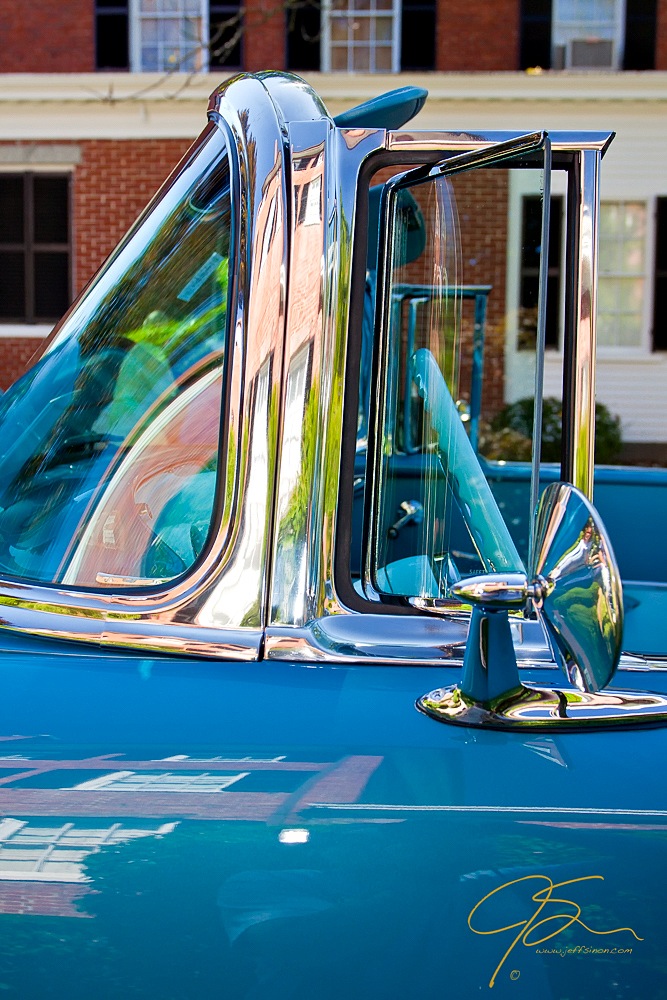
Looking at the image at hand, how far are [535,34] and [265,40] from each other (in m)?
3.61

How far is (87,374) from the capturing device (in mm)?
1424

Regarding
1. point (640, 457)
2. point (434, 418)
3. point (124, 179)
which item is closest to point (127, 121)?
point (124, 179)

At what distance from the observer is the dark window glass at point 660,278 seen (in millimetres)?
14117

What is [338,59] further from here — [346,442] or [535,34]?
[346,442]

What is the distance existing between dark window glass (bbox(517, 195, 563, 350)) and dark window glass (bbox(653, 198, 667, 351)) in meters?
13.4

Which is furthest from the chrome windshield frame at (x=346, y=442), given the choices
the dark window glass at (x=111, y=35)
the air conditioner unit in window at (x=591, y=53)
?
the dark window glass at (x=111, y=35)

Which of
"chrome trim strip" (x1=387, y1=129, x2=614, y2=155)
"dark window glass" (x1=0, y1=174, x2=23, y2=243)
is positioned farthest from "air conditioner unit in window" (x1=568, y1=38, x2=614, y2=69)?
"chrome trim strip" (x1=387, y1=129, x2=614, y2=155)

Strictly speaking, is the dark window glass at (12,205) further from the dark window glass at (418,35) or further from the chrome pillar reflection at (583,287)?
the chrome pillar reflection at (583,287)

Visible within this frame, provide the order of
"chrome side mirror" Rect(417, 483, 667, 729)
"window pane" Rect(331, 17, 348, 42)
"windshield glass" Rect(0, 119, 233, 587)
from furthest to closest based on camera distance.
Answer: "window pane" Rect(331, 17, 348, 42) < "windshield glass" Rect(0, 119, 233, 587) < "chrome side mirror" Rect(417, 483, 667, 729)

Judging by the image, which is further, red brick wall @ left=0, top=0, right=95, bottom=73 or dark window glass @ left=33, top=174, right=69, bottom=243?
dark window glass @ left=33, top=174, right=69, bottom=243

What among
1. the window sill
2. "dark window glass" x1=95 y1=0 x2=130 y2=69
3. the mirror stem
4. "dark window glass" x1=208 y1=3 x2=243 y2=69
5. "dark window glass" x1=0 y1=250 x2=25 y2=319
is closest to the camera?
the mirror stem

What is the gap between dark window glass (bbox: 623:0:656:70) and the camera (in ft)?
46.0

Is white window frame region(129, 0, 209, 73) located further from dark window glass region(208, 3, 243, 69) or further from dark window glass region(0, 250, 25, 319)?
dark window glass region(0, 250, 25, 319)

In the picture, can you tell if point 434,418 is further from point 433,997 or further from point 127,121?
point 127,121
